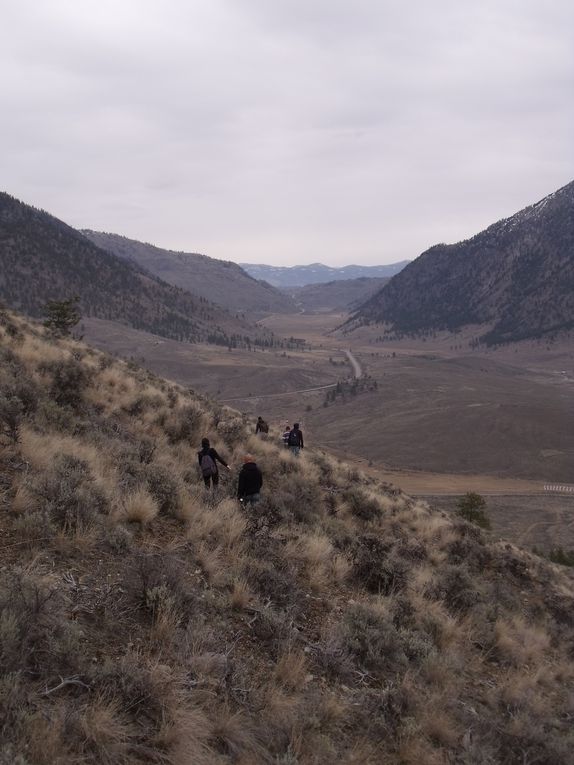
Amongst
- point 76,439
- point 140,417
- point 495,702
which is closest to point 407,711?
point 495,702

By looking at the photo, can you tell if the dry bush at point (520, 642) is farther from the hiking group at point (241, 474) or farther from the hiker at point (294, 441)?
the hiker at point (294, 441)

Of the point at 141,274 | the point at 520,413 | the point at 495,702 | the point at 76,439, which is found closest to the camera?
the point at 495,702

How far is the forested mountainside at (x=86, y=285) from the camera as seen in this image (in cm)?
13675

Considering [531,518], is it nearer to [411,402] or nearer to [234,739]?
[234,739]

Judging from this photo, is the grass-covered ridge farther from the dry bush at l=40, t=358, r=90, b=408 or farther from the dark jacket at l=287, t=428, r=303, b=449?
the dark jacket at l=287, t=428, r=303, b=449

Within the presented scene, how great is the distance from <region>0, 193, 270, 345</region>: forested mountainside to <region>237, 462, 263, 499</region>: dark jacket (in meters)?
131

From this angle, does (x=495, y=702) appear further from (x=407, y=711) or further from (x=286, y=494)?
(x=286, y=494)

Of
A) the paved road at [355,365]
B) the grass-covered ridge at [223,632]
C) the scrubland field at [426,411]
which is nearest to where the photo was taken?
the grass-covered ridge at [223,632]

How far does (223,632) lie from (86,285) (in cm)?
15911

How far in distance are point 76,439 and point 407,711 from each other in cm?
621

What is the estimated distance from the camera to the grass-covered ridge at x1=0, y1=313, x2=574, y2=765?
152 inches

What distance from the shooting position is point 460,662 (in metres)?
6.49

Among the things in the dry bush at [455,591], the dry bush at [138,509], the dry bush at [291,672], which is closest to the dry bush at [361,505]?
the dry bush at [455,591]

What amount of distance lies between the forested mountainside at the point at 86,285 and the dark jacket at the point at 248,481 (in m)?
131
